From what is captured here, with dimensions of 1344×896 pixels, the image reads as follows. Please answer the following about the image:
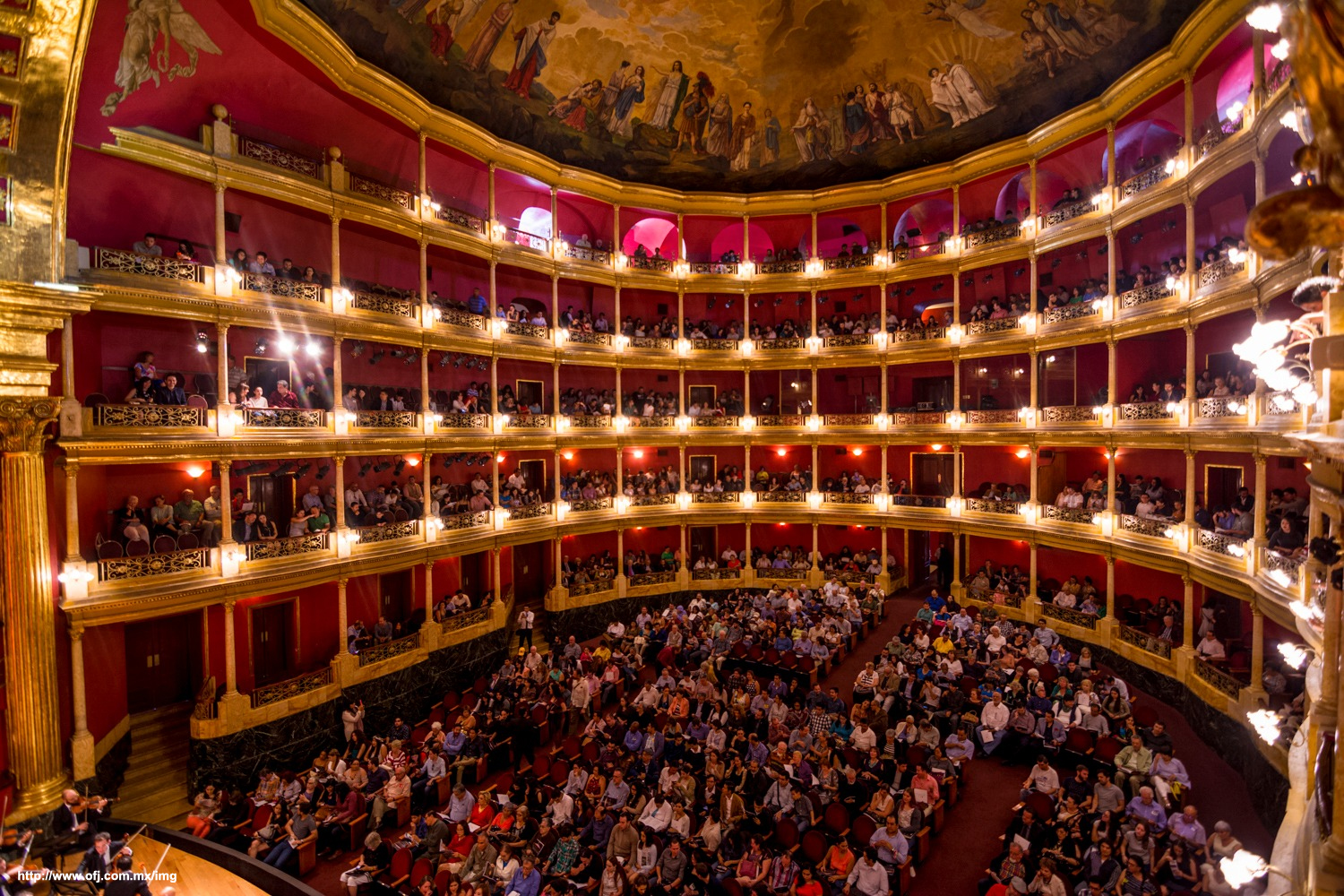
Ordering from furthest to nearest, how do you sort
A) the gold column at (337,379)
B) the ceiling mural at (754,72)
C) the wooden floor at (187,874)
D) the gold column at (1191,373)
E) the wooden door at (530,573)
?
1. the wooden door at (530,573)
2. the ceiling mural at (754,72)
3. the gold column at (337,379)
4. the gold column at (1191,373)
5. the wooden floor at (187,874)

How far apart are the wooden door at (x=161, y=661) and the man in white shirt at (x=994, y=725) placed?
53.7 feet

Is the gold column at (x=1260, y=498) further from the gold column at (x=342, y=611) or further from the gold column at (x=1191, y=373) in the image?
the gold column at (x=342, y=611)

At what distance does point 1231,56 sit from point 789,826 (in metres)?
17.5

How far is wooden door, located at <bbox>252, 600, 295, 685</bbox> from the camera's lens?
14.8 metres

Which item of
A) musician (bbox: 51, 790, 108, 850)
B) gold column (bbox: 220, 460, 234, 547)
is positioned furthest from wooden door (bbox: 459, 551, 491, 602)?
musician (bbox: 51, 790, 108, 850)

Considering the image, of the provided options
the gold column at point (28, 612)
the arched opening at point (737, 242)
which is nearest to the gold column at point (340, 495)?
the gold column at point (28, 612)

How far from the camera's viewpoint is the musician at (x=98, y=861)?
8391 mm

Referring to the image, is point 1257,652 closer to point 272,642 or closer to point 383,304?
point 383,304

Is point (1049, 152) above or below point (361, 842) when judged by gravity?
above

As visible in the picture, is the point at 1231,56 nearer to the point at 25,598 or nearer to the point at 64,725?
the point at 25,598

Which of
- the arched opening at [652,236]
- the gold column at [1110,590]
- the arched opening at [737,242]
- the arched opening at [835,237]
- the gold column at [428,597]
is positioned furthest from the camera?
the arched opening at [652,236]

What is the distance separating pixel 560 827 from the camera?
10.1m

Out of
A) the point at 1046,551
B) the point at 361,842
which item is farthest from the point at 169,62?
the point at 1046,551

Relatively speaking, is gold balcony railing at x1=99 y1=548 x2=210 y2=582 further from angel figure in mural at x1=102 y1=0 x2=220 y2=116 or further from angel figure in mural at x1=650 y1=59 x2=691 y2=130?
angel figure in mural at x1=650 y1=59 x2=691 y2=130
